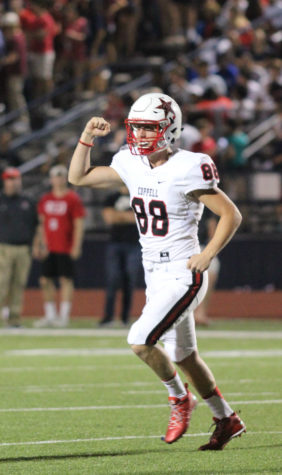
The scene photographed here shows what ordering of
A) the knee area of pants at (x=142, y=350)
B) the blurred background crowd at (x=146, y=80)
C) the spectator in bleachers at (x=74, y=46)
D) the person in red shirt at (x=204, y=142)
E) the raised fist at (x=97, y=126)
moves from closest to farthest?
the knee area of pants at (x=142, y=350)
the raised fist at (x=97, y=126)
the person in red shirt at (x=204, y=142)
the blurred background crowd at (x=146, y=80)
the spectator in bleachers at (x=74, y=46)

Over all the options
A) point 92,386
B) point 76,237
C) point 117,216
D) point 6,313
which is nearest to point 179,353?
point 92,386

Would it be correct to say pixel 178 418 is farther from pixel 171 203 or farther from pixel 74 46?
pixel 74 46

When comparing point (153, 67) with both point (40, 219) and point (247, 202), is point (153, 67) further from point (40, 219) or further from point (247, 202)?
point (40, 219)

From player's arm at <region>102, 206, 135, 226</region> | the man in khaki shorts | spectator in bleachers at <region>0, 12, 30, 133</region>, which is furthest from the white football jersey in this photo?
spectator in bleachers at <region>0, 12, 30, 133</region>

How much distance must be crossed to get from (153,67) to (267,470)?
50.9ft

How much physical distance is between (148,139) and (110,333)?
28.3 feet

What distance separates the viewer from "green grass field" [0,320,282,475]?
6410 millimetres

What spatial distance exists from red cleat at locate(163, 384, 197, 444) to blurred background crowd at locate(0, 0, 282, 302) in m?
9.80

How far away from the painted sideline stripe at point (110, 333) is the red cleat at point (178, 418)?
7755mm

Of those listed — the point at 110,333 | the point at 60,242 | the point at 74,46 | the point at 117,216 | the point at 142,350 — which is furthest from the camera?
the point at 74,46

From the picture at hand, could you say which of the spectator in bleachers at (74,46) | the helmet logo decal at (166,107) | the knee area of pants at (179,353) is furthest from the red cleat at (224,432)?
the spectator in bleachers at (74,46)

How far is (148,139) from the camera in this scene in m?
6.88

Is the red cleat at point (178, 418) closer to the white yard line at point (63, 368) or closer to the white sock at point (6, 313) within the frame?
the white yard line at point (63, 368)

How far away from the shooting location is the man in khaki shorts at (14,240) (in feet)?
52.9
